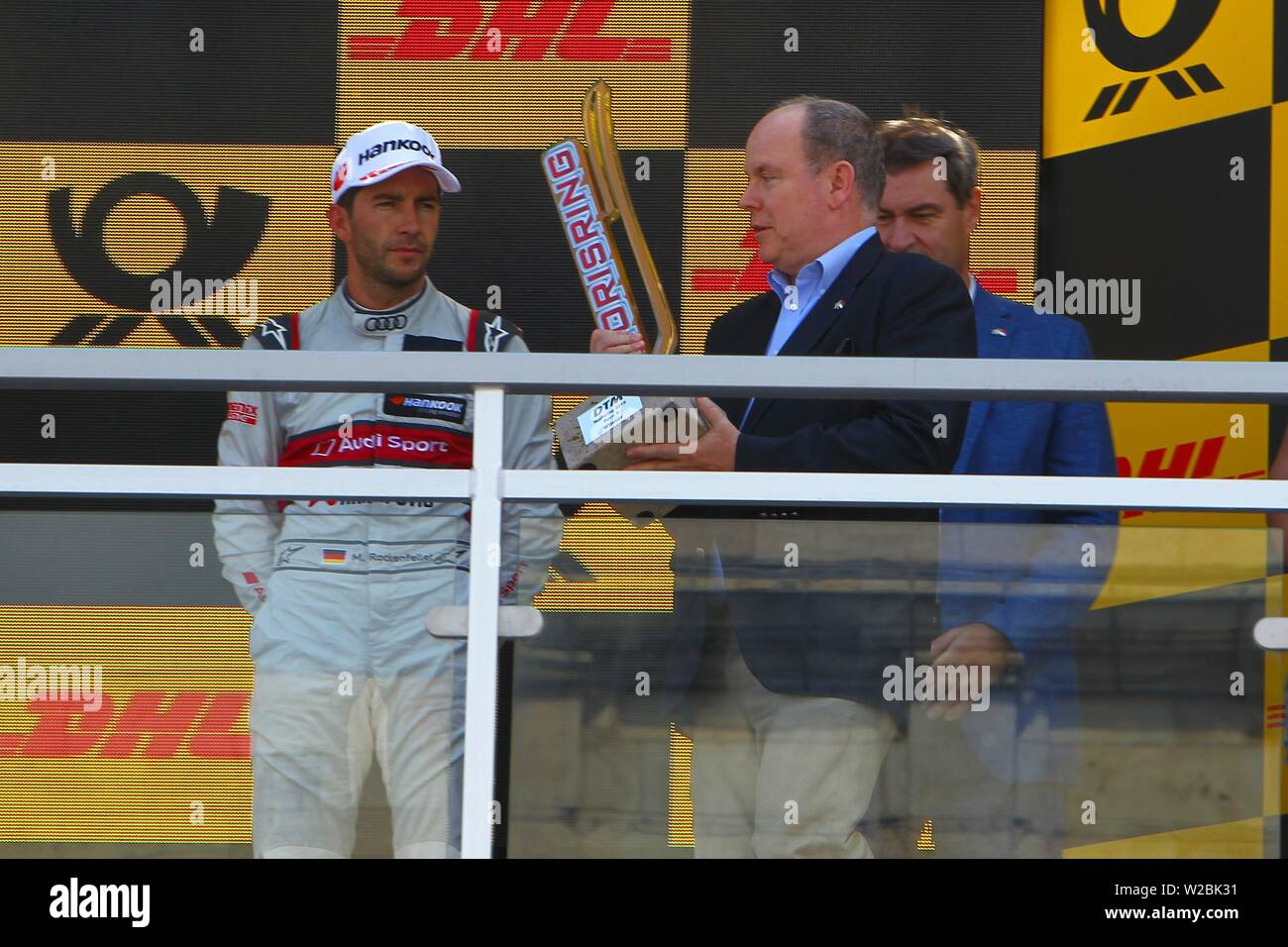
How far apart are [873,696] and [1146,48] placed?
8.17ft

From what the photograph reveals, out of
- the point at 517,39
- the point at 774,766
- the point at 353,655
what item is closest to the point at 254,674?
the point at 353,655

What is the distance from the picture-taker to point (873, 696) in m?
2.50

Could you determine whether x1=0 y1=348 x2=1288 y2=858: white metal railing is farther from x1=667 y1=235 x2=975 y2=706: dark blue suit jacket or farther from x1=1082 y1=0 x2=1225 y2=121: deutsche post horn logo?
x1=1082 y1=0 x2=1225 y2=121: deutsche post horn logo

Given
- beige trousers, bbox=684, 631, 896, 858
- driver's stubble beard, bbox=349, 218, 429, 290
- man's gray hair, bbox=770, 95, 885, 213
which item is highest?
man's gray hair, bbox=770, 95, 885, 213

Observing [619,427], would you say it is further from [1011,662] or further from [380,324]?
[380,324]

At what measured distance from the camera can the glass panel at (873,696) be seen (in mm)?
2477

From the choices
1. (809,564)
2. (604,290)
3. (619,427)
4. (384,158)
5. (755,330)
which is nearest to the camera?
(809,564)

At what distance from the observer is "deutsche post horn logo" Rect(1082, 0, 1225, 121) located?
175 inches

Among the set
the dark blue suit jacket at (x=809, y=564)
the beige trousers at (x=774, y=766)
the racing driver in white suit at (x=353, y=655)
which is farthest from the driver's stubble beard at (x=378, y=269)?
the beige trousers at (x=774, y=766)

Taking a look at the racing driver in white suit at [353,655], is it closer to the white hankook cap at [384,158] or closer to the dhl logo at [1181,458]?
the white hankook cap at [384,158]

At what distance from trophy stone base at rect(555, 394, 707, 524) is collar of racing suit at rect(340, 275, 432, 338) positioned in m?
0.71

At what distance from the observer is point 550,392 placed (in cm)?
256

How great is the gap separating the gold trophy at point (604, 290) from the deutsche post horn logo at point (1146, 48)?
1.11 meters

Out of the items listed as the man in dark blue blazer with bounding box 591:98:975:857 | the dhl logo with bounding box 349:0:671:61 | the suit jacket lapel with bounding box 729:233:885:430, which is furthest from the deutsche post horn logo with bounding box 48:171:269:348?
the man in dark blue blazer with bounding box 591:98:975:857
